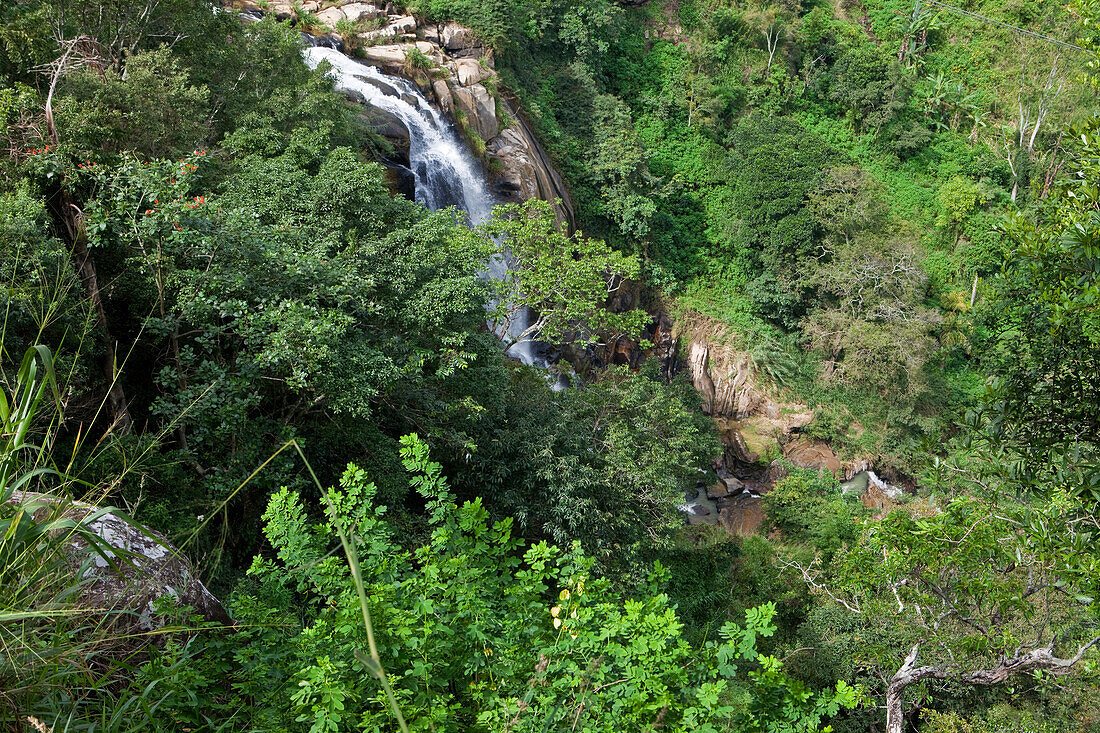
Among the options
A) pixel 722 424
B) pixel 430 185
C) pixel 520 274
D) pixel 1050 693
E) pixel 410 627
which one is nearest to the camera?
pixel 410 627

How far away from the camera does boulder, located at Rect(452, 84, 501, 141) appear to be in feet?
60.4

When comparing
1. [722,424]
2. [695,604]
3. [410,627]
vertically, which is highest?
[410,627]

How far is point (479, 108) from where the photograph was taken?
61.2ft

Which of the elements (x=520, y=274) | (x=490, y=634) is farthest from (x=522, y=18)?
(x=490, y=634)

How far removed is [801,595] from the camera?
41.4 feet

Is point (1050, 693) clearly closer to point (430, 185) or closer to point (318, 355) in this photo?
point (318, 355)

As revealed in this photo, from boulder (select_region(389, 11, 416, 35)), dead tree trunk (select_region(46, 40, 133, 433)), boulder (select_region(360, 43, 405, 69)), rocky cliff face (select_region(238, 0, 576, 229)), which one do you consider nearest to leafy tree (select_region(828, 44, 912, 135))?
rocky cliff face (select_region(238, 0, 576, 229))

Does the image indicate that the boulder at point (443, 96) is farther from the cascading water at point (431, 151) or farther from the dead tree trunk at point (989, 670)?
the dead tree trunk at point (989, 670)

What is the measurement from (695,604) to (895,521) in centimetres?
593

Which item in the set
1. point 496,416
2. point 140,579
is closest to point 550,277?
point 496,416

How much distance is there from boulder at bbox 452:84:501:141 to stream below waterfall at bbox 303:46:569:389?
0.72 metres

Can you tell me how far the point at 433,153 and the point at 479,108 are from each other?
2.35 m

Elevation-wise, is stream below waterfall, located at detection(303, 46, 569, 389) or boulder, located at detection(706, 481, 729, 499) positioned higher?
stream below waterfall, located at detection(303, 46, 569, 389)

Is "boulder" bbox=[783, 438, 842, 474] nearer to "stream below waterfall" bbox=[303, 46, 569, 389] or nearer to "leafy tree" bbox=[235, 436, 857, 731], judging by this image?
"stream below waterfall" bbox=[303, 46, 569, 389]
